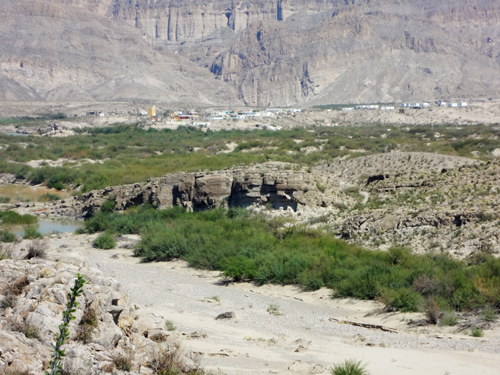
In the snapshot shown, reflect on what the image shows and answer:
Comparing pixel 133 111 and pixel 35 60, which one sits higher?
pixel 35 60

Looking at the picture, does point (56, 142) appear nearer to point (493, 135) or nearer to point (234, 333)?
point (493, 135)

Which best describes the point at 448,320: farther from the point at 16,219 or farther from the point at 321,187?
the point at 16,219

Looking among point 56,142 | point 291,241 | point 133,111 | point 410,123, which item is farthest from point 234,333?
point 133,111

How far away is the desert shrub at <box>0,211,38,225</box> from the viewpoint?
3224 centimetres

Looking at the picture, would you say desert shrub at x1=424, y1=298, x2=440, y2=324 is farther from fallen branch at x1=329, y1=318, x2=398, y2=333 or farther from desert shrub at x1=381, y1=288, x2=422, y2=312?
fallen branch at x1=329, y1=318, x2=398, y2=333

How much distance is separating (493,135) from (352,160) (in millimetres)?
24912

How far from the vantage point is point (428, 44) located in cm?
19788

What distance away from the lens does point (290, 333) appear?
13.3 meters

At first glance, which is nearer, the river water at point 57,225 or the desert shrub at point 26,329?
the desert shrub at point 26,329

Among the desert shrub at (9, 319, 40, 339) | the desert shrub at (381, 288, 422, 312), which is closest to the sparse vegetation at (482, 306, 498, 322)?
the desert shrub at (381, 288, 422, 312)

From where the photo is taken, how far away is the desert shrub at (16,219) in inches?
1269

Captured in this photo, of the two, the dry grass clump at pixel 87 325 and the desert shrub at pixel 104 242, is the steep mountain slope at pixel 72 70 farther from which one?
the dry grass clump at pixel 87 325

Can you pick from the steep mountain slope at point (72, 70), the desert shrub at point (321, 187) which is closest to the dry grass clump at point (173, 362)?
the desert shrub at point (321, 187)

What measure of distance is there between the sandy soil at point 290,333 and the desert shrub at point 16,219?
14443mm
